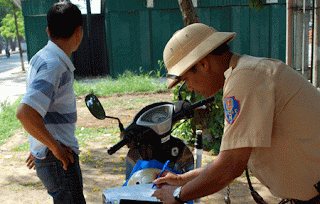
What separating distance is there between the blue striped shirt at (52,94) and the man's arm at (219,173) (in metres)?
1.07

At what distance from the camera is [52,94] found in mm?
2283

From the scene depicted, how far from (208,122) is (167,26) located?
8.67 meters

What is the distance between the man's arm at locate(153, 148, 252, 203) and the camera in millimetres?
1551

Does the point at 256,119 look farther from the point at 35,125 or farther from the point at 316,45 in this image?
the point at 316,45

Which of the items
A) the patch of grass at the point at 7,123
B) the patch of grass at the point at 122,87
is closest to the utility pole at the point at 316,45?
the patch of grass at the point at 122,87

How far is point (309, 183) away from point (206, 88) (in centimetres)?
64

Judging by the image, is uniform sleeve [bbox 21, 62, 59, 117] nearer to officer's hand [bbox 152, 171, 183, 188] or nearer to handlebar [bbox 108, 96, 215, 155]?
handlebar [bbox 108, 96, 215, 155]

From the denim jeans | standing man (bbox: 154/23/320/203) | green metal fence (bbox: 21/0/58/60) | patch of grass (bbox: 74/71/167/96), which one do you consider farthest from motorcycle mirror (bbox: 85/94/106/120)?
green metal fence (bbox: 21/0/58/60)

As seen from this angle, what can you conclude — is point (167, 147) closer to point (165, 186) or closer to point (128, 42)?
point (165, 186)

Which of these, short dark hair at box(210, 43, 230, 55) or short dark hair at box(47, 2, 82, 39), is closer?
short dark hair at box(210, 43, 230, 55)

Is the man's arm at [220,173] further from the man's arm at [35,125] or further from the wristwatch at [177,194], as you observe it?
the man's arm at [35,125]

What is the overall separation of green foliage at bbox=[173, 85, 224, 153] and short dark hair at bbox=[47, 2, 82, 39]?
3.09 m

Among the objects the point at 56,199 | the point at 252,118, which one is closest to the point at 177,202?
the point at 252,118

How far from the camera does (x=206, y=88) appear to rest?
182 centimetres
